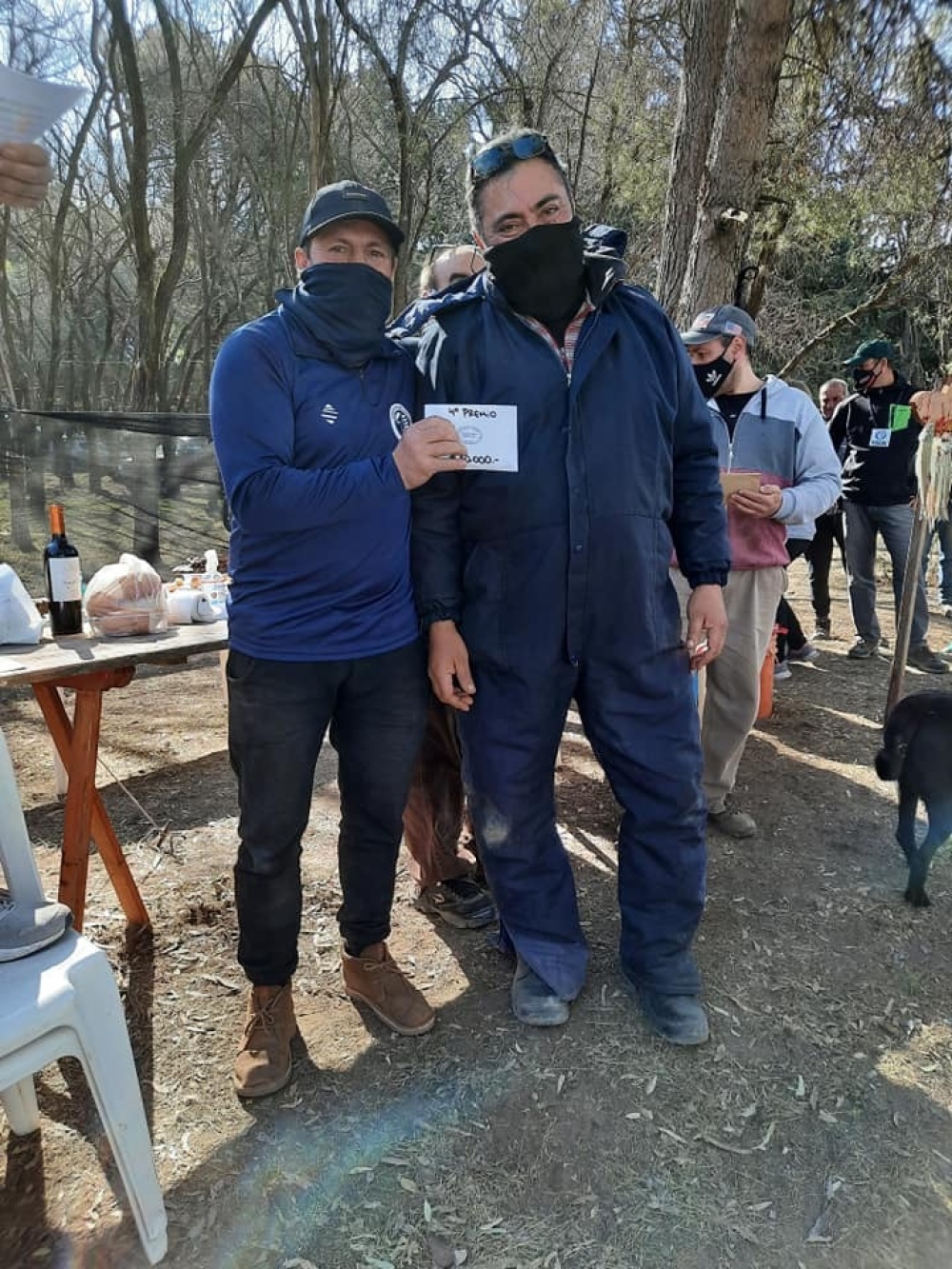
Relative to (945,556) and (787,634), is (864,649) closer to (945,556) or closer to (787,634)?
(787,634)

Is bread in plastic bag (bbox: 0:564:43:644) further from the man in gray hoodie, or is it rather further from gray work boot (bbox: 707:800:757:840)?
gray work boot (bbox: 707:800:757:840)

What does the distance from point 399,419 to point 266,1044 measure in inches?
60.9

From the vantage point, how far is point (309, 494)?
74.0 inches

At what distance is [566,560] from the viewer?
2146 millimetres

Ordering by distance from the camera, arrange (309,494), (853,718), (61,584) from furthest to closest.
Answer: (853,718)
(61,584)
(309,494)

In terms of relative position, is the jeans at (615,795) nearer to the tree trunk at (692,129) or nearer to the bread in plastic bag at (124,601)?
the bread in plastic bag at (124,601)

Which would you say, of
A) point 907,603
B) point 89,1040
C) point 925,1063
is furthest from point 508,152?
point 907,603

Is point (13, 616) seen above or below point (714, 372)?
below

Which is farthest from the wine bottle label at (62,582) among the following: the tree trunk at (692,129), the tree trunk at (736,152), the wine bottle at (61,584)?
the tree trunk at (692,129)

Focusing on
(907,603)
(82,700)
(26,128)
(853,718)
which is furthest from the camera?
(853,718)

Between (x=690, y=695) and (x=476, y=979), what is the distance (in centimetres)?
106

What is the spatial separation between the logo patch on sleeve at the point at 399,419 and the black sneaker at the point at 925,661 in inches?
196

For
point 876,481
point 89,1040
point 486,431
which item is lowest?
point 89,1040

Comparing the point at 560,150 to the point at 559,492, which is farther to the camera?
the point at 560,150
